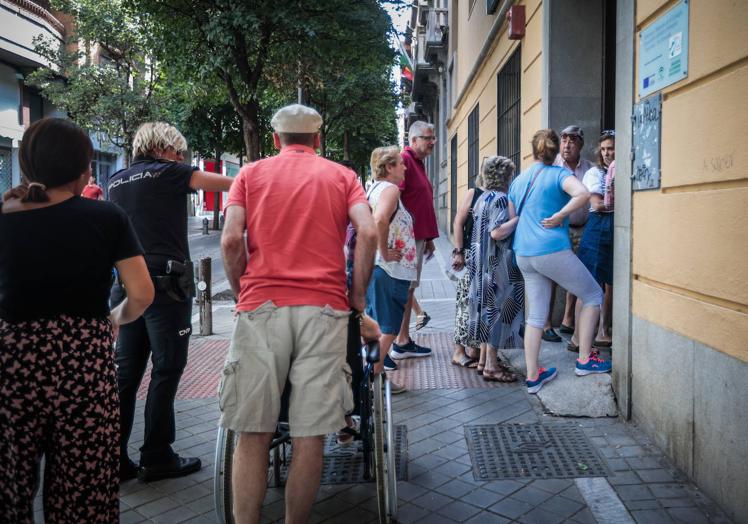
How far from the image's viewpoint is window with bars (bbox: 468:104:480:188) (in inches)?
527

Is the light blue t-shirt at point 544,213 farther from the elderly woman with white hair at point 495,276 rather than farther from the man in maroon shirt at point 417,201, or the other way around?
the man in maroon shirt at point 417,201

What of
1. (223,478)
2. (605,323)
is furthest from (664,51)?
(223,478)

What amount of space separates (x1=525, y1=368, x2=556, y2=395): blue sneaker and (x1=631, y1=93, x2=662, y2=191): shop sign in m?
1.55

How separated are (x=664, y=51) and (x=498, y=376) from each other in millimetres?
2802

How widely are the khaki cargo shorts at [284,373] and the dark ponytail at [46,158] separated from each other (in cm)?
87

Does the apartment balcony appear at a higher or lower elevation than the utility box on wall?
higher

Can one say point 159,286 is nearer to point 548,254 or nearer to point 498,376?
point 548,254

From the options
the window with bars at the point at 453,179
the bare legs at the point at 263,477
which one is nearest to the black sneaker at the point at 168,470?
the bare legs at the point at 263,477

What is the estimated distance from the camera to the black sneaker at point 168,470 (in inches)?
150

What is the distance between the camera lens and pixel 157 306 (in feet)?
12.2

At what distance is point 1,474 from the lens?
7.34ft

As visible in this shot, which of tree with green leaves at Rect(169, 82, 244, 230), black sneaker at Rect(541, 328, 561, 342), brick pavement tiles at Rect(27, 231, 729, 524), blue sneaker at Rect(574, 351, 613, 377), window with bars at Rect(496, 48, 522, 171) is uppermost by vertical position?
tree with green leaves at Rect(169, 82, 244, 230)

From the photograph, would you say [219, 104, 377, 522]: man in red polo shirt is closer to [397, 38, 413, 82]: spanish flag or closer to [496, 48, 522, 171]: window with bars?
[496, 48, 522, 171]: window with bars

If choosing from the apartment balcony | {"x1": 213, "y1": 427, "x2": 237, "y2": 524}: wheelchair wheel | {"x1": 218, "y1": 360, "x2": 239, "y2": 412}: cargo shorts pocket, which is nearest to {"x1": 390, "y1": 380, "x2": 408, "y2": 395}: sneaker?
{"x1": 213, "y1": 427, "x2": 237, "y2": 524}: wheelchair wheel
